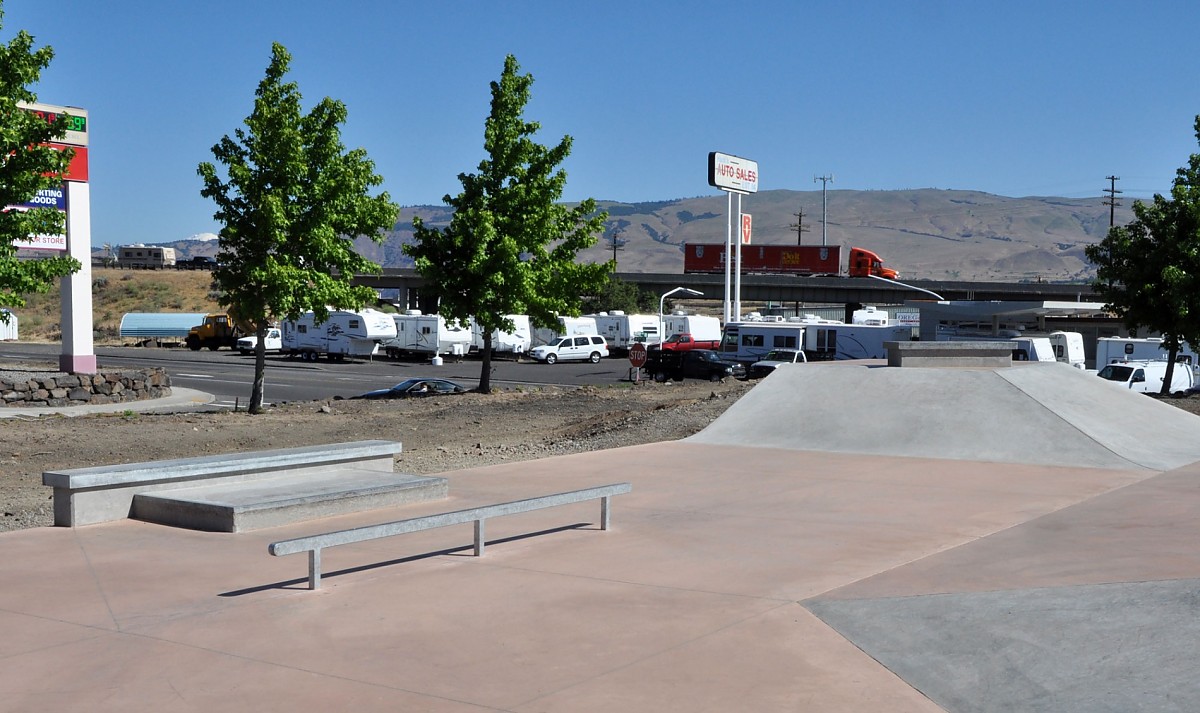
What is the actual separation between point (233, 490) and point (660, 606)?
5.24 metres

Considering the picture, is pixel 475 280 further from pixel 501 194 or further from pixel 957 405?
pixel 957 405

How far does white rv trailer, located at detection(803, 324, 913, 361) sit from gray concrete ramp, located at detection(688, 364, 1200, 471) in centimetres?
2616

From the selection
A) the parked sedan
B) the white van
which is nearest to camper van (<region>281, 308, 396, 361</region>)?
the parked sedan

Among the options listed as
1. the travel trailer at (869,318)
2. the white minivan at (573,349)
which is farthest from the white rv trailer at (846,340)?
the travel trailer at (869,318)

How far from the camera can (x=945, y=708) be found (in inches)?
225

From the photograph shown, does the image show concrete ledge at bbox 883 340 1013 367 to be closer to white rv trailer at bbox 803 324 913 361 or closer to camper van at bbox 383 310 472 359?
white rv trailer at bbox 803 324 913 361

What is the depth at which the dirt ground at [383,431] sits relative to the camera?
16.3m

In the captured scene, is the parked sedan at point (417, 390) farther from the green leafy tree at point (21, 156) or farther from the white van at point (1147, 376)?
the white van at point (1147, 376)

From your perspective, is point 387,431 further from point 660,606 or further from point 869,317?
point 869,317

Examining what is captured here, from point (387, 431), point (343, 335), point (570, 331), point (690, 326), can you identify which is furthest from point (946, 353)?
point (690, 326)

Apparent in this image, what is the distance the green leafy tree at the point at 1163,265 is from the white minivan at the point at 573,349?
30855mm

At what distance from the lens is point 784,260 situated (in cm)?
8362

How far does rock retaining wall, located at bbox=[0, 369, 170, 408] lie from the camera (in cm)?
2830

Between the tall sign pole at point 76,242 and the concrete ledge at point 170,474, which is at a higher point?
the tall sign pole at point 76,242
